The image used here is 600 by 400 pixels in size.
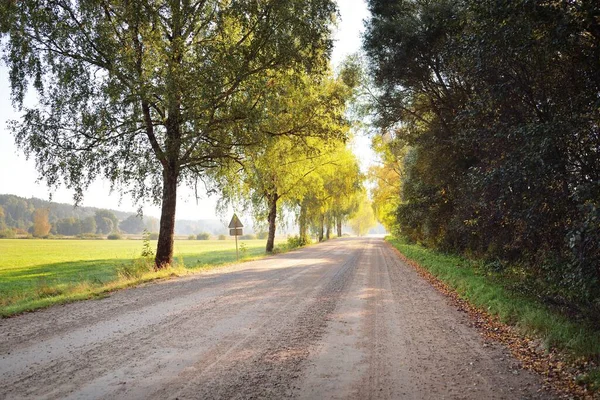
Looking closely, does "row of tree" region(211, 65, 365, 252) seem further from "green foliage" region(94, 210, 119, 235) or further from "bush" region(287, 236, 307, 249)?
"green foliage" region(94, 210, 119, 235)

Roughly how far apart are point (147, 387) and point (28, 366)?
1.92 m

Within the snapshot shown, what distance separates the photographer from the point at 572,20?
5098 millimetres

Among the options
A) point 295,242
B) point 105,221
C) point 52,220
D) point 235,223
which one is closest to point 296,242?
point 295,242

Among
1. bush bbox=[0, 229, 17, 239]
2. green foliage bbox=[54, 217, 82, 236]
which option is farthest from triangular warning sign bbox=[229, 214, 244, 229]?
green foliage bbox=[54, 217, 82, 236]

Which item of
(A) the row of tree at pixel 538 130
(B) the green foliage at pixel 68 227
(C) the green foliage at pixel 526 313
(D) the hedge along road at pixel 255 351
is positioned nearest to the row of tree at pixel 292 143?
(A) the row of tree at pixel 538 130

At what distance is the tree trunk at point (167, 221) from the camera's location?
1412cm

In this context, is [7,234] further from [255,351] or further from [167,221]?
Answer: [255,351]

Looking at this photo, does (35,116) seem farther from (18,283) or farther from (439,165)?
(439,165)

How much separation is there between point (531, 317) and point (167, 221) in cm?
1232

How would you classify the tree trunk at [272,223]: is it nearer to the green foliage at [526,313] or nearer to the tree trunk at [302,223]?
the tree trunk at [302,223]

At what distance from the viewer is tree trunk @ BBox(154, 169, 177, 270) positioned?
1412cm

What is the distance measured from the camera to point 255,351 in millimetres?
4949

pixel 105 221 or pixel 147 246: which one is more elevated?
pixel 105 221

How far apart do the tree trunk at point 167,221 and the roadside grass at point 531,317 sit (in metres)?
10.4
